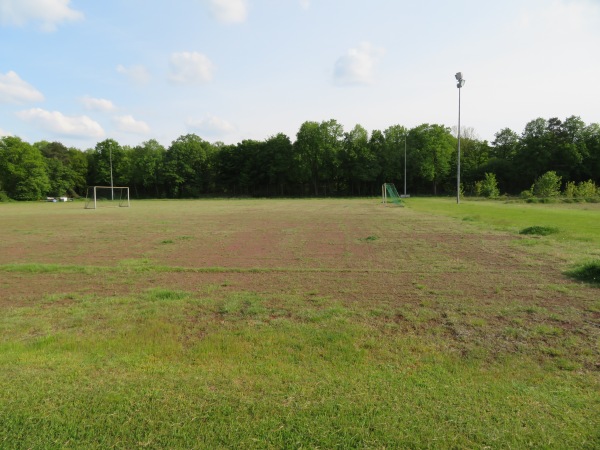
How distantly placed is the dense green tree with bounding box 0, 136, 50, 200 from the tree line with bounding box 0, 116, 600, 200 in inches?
7.1

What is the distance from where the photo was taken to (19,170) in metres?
80.6

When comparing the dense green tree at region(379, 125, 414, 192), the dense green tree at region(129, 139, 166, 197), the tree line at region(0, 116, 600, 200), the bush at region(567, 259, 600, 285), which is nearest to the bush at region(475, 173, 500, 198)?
the tree line at region(0, 116, 600, 200)

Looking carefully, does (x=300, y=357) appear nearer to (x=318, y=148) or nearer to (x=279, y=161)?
(x=318, y=148)

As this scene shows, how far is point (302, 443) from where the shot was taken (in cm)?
266

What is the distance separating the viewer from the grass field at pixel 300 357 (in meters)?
2.80

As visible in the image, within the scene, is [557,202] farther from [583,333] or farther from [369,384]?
[369,384]

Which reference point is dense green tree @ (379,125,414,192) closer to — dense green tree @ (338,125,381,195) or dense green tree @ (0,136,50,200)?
dense green tree @ (338,125,381,195)

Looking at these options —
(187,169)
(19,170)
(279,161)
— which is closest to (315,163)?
(279,161)

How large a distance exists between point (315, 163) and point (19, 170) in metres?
63.6

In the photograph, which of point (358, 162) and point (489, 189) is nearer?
point (489, 189)

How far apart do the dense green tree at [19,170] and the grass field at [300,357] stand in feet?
294

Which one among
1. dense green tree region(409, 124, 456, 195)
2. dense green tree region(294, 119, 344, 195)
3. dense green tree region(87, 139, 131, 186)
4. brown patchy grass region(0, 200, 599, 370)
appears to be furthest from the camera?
dense green tree region(87, 139, 131, 186)

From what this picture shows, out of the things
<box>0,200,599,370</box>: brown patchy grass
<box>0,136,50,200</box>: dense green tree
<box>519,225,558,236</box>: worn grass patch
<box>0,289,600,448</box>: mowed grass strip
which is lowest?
<box>0,289,600,448</box>: mowed grass strip

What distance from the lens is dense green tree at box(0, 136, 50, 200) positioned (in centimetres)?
8062
